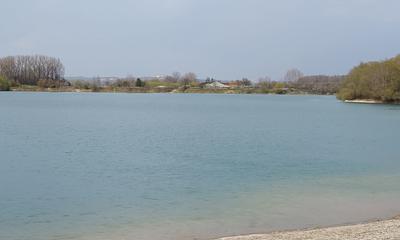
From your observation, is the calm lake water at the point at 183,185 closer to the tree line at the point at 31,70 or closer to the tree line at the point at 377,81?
the tree line at the point at 377,81

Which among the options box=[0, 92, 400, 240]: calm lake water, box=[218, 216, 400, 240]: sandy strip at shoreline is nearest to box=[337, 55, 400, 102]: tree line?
box=[0, 92, 400, 240]: calm lake water

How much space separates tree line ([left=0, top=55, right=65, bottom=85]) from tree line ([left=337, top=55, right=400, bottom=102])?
115m

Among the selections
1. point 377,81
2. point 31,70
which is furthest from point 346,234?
point 31,70

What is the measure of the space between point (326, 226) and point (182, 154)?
15851 mm

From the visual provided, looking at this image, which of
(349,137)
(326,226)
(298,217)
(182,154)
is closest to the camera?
(326,226)

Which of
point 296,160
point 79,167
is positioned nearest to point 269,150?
point 296,160

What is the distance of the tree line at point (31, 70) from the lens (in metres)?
184

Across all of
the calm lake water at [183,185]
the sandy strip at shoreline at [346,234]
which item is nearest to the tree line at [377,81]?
the calm lake water at [183,185]

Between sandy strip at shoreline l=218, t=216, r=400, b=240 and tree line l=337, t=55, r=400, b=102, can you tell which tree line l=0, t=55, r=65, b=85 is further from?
sandy strip at shoreline l=218, t=216, r=400, b=240

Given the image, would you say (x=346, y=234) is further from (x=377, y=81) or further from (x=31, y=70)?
(x=31, y=70)

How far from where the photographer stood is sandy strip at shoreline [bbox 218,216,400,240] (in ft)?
36.7

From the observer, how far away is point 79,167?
950 inches

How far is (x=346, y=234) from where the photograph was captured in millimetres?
11852

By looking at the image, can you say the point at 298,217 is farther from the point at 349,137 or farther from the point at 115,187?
the point at 349,137
